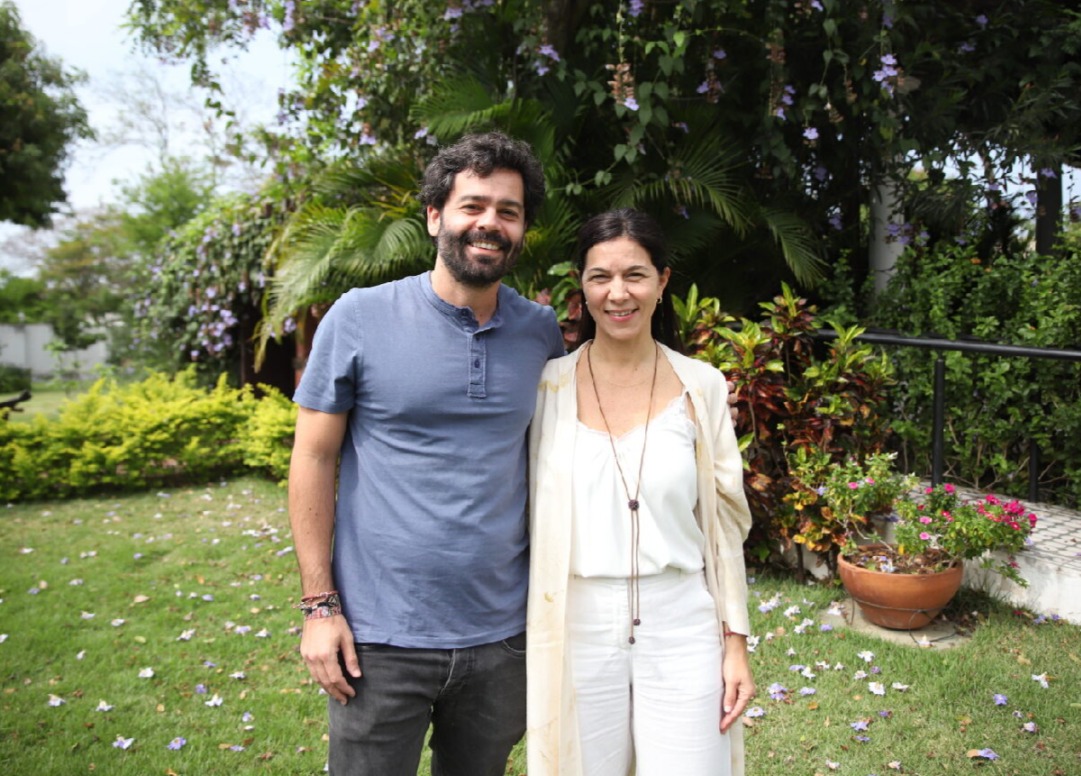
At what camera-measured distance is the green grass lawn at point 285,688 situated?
2928 mm

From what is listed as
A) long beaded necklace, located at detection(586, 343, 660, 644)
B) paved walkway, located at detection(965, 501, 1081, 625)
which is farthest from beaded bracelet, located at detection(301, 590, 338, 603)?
paved walkway, located at detection(965, 501, 1081, 625)

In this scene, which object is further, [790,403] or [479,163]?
[790,403]

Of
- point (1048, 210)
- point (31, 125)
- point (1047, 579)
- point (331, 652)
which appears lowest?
point (1047, 579)

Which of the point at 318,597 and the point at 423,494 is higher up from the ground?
the point at 423,494

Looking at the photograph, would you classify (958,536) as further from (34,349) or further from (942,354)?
(34,349)

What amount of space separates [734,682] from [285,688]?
8.10ft

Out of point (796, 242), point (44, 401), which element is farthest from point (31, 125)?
point (796, 242)

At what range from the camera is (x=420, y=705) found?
6.09 ft

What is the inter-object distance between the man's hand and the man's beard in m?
0.78

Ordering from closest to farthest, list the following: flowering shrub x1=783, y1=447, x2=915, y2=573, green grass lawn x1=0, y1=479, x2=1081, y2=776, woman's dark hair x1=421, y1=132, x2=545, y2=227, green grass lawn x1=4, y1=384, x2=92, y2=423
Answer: woman's dark hair x1=421, y1=132, x2=545, y2=227
green grass lawn x1=0, y1=479, x2=1081, y2=776
flowering shrub x1=783, y1=447, x2=915, y2=573
green grass lawn x1=4, y1=384, x2=92, y2=423

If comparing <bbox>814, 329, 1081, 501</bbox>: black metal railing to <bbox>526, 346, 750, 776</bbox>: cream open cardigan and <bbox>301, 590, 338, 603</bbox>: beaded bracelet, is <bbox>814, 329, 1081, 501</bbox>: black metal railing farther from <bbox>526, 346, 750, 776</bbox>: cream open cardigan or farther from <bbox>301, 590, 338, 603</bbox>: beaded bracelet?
<bbox>301, 590, 338, 603</bbox>: beaded bracelet

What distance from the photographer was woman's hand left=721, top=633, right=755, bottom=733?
73.5 inches

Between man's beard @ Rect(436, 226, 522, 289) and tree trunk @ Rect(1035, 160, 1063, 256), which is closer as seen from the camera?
man's beard @ Rect(436, 226, 522, 289)

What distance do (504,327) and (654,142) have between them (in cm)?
384
